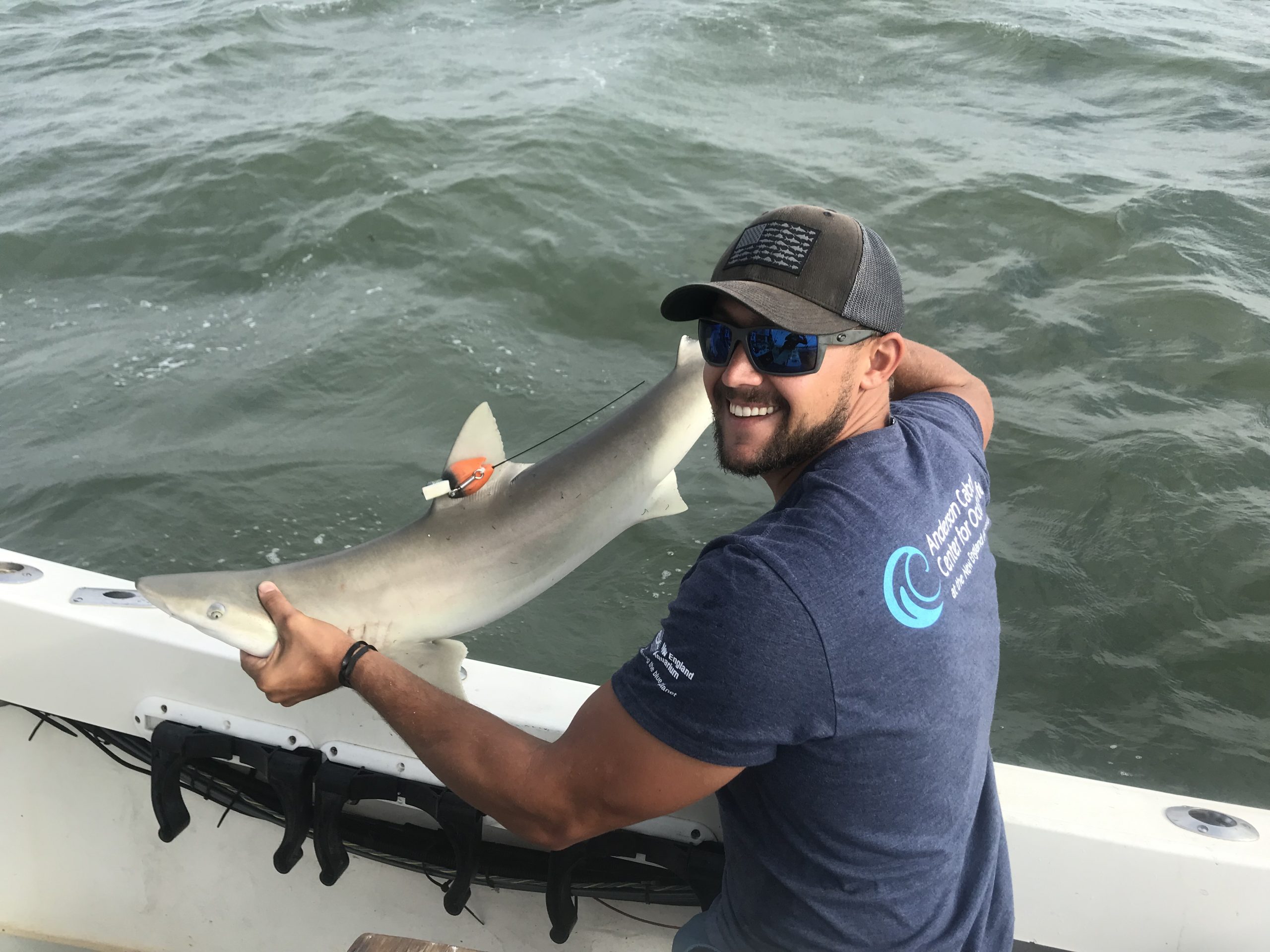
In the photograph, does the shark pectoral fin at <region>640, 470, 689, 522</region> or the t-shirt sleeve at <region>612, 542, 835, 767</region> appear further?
the shark pectoral fin at <region>640, 470, 689, 522</region>

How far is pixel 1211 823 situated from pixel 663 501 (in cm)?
165

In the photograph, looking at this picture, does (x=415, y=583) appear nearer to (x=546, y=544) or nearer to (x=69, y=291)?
A: (x=546, y=544)

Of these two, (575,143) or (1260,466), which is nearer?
(1260,466)

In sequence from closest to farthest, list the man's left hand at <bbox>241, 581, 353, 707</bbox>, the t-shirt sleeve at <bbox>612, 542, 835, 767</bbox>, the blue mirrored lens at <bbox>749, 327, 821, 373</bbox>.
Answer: the t-shirt sleeve at <bbox>612, 542, 835, 767</bbox> → the blue mirrored lens at <bbox>749, 327, 821, 373</bbox> → the man's left hand at <bbox>241, 581, 353, 707</bbox>

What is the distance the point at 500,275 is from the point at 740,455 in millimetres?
6060

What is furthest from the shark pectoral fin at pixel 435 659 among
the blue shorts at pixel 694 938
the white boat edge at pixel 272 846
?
the blue shorts at pixel 694 938

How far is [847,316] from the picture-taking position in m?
A: 2.03

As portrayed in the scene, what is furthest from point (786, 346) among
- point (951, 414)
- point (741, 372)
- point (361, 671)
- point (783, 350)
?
point (361, 671)

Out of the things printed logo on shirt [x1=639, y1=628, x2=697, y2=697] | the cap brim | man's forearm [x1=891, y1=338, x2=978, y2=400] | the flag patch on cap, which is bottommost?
printed logo on shirt [x1=639, y1=628, x2=697, y2=697]

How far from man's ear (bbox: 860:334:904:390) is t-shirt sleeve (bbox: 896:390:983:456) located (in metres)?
0.28

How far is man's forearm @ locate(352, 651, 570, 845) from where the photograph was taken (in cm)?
193

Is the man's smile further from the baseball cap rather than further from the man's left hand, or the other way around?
the man's left hand

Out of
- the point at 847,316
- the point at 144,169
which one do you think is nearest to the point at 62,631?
the point at 847,316

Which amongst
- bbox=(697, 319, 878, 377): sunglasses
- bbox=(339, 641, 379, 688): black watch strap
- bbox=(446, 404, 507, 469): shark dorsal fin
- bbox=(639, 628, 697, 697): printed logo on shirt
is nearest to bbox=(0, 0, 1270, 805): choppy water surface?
bbox=(446, 404, 507, 469): shark dorsal fin
